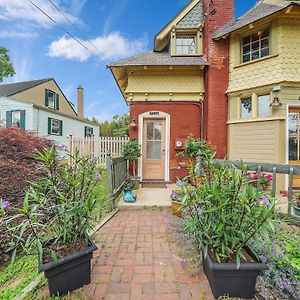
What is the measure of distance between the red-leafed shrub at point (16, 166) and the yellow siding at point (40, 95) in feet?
37.0

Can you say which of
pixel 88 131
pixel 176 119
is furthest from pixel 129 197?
pixel 88 131

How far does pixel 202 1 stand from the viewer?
26.8 feet

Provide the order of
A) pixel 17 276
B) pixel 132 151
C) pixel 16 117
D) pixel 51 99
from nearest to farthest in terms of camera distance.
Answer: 1. pixel 17 276
2. pixel 132 151
3. pixel 16 117
4. pixel 51 99

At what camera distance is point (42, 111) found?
1321cm

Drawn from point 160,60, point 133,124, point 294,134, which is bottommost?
point 294,134

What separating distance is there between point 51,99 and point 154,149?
13.1 m

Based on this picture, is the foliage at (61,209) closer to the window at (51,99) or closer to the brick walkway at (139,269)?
the brick walkway at (139,269)

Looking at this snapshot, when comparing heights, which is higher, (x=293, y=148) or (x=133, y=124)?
(x=133, y=124)

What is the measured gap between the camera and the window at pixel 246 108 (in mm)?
6676

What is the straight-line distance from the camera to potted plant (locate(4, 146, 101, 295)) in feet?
6.31

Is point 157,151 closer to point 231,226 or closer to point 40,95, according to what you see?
point 231,226

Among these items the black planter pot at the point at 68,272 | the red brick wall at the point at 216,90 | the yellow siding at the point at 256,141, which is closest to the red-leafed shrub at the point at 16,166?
the black planter pot at the point at 68,272

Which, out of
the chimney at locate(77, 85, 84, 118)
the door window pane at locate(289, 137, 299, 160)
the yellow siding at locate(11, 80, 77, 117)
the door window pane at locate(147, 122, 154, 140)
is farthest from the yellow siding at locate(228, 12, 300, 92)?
the chimney at locate(77, 85, 84, 118)

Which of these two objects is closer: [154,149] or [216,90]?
[216,90]
